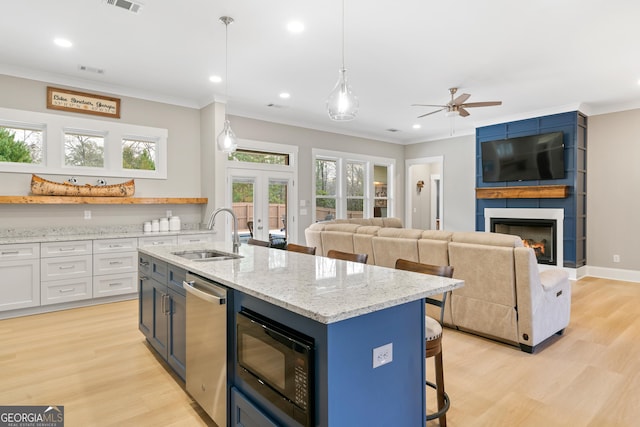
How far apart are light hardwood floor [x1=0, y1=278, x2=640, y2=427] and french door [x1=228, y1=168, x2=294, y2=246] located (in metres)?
2.79

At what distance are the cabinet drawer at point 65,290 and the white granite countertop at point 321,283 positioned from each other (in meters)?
2.65

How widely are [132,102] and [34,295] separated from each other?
2.83 metres

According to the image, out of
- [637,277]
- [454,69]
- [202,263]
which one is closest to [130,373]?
[202,263]

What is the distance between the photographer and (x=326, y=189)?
25.6 ft

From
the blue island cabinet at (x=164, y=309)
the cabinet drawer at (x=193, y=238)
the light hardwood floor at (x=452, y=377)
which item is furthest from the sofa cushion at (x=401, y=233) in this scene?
the cabinet drawer at (x=193, y=238)

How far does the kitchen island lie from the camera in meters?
1.29

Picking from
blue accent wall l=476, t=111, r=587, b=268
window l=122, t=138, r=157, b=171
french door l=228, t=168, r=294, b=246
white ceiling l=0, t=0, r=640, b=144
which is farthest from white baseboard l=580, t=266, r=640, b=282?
window l=122, t=138, r=157, b=171

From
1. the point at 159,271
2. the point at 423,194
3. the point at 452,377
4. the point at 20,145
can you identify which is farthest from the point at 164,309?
the point at 423,194

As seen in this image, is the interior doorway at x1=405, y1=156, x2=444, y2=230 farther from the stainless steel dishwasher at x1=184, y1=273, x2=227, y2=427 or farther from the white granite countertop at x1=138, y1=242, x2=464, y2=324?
the stainless steel dishwasher at x1=184, y1=273, x2=227, y2=427

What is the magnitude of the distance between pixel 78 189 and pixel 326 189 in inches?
179

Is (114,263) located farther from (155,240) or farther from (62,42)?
(62,42)

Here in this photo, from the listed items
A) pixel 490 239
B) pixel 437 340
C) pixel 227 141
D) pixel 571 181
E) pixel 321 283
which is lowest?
pixel 437 340

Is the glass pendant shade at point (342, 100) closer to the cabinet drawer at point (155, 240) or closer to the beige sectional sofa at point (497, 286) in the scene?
the beige sectional sofa at point (497, 286)

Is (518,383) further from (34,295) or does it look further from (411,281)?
(34,295)
